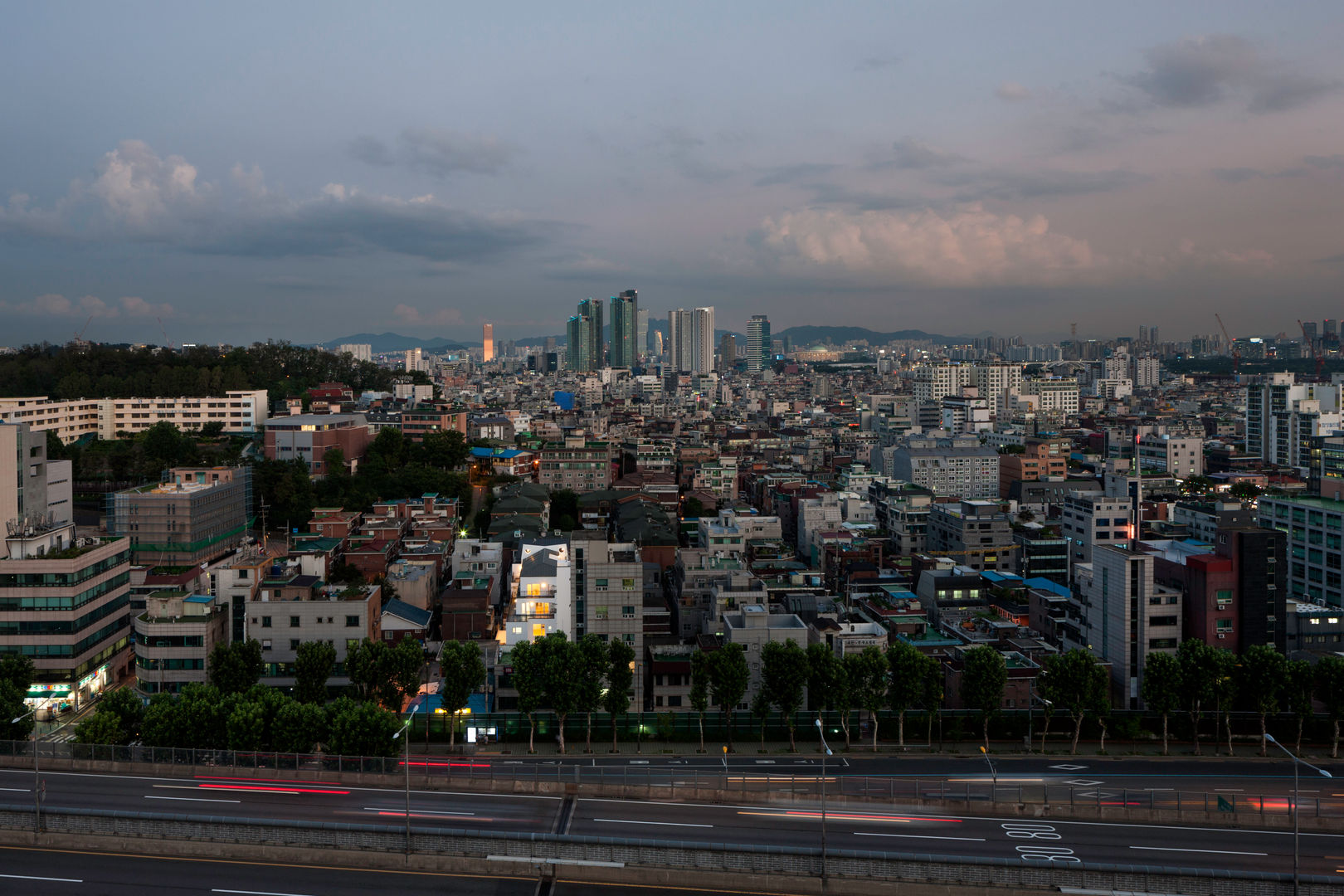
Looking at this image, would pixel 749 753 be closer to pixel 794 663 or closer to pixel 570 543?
pixel 794 663

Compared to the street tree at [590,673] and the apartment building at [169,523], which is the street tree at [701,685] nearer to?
the street tree at [590,673]

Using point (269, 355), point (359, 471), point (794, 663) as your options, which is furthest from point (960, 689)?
point (269, 355)

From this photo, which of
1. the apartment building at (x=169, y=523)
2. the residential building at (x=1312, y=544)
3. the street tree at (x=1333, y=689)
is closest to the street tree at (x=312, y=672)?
the apartment building at (x=169, y=523)

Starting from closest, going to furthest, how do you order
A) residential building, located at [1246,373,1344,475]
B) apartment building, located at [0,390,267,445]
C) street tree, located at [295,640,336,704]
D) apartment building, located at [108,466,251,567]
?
street tree, located at [295,640,336,704]
apartment building, located at [108,466,251,567]
apartment building, located at [0,390,267,445]
residential building, located at [1246,373,1344,475]

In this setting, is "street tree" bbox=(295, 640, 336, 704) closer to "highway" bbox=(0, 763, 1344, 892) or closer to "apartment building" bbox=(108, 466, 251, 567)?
"highway" bbox=(0, 763, 1344, 892)

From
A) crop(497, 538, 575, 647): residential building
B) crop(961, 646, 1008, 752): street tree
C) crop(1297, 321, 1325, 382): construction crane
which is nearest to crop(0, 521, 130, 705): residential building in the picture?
crop(497, 538, 575, 647): residential building

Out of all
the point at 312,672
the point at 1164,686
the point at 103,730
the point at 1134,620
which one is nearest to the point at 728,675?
the point at 312,672
